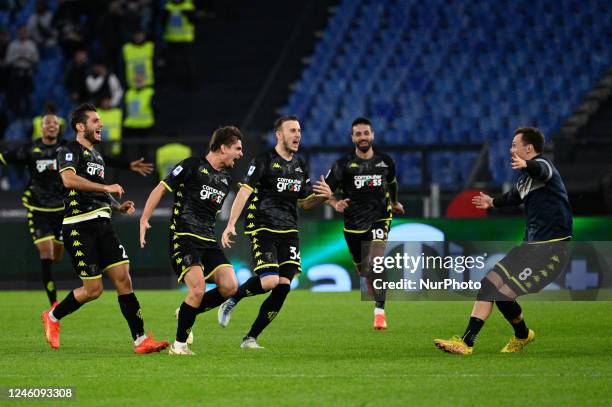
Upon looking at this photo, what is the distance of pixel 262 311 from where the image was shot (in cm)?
1247

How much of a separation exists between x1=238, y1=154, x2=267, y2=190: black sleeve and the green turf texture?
161cm

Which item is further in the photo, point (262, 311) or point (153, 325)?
point (153, 325)

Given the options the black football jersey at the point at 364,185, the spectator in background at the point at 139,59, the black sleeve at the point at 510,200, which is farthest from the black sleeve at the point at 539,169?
the spectator in background at the point at 139,59

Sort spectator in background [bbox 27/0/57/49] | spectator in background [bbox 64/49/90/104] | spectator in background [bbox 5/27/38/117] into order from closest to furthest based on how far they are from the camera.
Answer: spectator in background [bbox 64/49/90/104]
spectator in background [bbox 5/27/38/117]
spectator in background [bbox 27/0/57/49]

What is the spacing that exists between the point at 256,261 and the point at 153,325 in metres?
3.21

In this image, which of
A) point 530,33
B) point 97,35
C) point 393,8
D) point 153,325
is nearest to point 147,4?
point 97,35

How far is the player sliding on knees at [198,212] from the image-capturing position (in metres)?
11.9

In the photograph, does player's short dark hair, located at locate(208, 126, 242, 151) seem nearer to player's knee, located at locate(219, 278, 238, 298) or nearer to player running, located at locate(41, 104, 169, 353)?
player running, located at locate(41, 104, 169, 353)

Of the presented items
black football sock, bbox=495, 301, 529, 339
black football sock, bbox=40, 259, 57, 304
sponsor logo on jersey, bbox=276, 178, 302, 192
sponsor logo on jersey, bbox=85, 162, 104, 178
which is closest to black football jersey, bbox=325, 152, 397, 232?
sponsor logo on jersey, bbox=276, 178, 302, 192

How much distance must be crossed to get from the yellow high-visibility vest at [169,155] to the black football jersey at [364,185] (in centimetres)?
805

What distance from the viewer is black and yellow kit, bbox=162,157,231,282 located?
12.0 m

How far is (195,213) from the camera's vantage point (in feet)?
39.7

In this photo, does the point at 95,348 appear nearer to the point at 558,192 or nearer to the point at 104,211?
the point at 104,211

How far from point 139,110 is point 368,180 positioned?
12.7 metres
